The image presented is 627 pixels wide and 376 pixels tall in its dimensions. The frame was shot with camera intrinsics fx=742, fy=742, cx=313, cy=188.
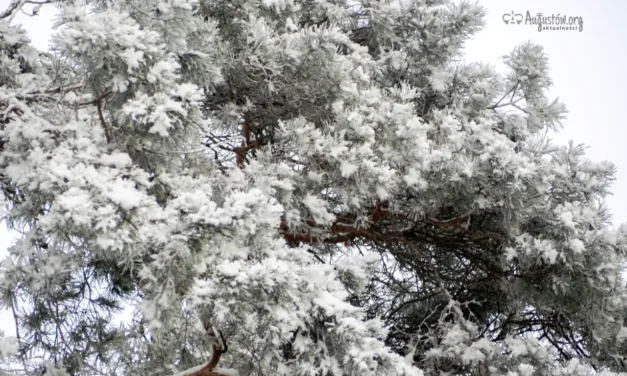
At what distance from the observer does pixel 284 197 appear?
456 centimetres

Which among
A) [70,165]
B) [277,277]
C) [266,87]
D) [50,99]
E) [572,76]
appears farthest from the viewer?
[572,76]

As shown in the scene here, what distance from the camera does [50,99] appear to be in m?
4.29

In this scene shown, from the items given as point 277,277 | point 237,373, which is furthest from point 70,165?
point 237,373

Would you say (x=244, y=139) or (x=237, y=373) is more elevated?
(x=244, y=139)

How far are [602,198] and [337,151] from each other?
2.03 m

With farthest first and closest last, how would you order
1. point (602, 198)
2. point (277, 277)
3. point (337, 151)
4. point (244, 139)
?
point (244, 139) < point (602, 198) < point (337, 151) < point (277, 277)

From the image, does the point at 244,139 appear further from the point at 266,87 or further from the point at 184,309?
the point at 184,309

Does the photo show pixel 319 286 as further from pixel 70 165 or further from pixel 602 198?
pixel 602 198

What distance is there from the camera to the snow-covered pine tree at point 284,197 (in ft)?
11.5

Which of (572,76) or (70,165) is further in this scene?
(572,76)

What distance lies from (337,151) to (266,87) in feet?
2.35

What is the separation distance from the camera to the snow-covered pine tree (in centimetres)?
351

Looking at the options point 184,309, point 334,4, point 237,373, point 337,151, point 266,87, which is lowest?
point 237,373

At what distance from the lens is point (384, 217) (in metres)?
5.45
